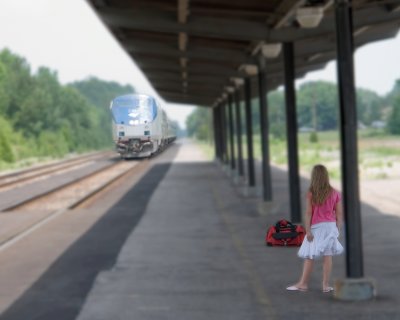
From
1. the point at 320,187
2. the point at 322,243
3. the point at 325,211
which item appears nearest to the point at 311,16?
the point at 320,187

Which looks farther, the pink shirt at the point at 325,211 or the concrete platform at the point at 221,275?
the concrete platform at the point at 221,275

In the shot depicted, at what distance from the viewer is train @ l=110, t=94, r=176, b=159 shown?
4.84 metres

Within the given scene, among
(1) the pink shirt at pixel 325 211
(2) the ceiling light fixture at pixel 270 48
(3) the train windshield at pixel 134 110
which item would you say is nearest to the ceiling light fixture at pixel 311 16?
(1) the pink shirt at pixel 325 211

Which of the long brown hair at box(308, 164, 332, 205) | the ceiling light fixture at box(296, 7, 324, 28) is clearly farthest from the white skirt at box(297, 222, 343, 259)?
the ceiling light fixture at box(296, 7, 324, 28)

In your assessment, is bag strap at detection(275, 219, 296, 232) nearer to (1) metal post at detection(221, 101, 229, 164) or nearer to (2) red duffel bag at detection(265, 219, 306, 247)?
(2) red duffel bag at detection(265, 219, 306, 247)

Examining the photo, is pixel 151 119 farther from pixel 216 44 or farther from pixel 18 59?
pixel 216 44

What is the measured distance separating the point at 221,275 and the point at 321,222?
13.4 meters

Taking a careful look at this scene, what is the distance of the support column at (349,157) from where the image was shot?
52.0 feet

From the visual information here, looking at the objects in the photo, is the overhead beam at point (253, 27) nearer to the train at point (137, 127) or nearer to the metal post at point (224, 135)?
the train at point (137, 127)

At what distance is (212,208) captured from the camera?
4153cm

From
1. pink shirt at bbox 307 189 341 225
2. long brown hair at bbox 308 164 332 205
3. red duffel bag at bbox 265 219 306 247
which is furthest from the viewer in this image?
long brown hair at bbox 308 164 332 205

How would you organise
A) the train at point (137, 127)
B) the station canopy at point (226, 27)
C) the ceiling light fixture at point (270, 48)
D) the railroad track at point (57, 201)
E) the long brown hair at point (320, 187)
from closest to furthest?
the train at point (137, 127) < the long brown hair at point (320, 187) < the station canopy at point (226, 27) < the ceiling light fixture at point (270, 48) < the railroad track at point (57, 201)

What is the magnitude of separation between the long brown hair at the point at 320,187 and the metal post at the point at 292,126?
2206 centimetres

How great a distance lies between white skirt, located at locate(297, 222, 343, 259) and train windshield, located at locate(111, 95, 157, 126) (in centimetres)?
172
